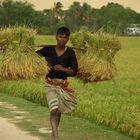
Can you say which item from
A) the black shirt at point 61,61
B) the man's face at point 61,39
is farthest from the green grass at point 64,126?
the man's face at point 61,39

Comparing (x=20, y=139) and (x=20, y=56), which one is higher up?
(x=20, y=56)

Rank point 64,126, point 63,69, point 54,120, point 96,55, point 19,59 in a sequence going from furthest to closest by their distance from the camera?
point 64,126 → point 96,55 → point 19,59 → point 54,120 → point 63,69

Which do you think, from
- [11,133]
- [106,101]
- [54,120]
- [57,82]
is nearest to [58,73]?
[57,82]

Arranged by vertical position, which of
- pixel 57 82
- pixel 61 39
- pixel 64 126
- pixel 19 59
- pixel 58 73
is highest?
pixel 61 39

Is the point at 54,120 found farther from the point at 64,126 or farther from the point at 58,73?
the point at 64,126

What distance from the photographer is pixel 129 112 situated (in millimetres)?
10414

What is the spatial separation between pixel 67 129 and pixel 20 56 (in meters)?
1.64

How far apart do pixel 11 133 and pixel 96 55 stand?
196cm

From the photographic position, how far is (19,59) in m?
8.67

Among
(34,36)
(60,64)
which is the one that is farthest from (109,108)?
(60,64)

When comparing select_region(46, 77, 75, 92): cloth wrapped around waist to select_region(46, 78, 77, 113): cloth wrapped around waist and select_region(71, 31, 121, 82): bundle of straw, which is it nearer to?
select_region(46, 78, 77, 113): cloth wrapped around waist

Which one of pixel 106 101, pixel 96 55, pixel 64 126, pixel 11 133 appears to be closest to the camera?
pixel 11 133

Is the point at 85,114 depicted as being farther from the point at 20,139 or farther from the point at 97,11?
the point at 97,11

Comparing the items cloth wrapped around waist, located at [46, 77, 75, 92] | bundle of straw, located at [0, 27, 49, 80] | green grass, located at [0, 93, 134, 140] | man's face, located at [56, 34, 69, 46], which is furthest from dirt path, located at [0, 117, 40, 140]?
man's face, located at [56, 34, 69, 46]
